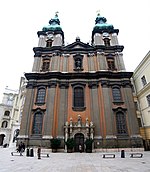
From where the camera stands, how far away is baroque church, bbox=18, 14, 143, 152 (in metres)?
20.9

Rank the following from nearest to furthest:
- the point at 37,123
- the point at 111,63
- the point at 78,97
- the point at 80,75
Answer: the point at 37,123, the point at 78,97, the point at 80,75, the point at 111,63

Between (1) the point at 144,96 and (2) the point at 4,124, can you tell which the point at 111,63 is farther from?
(2) the point at 4,124

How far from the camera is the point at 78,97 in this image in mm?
24297

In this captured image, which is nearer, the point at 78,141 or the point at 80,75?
the point at 78,141

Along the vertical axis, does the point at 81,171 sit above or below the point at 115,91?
below

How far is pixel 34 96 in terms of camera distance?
2439 cm

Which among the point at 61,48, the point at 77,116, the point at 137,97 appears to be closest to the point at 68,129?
the point at 77,116

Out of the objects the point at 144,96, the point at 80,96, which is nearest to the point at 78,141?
the point at 80,96

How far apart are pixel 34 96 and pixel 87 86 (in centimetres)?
895

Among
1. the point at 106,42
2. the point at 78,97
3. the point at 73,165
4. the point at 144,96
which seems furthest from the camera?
the point at 106,42

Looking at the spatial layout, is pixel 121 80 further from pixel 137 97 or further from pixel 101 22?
pixel 101 22

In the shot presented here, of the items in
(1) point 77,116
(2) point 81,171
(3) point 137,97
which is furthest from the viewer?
(3) point 137,97

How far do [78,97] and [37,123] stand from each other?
7542mm

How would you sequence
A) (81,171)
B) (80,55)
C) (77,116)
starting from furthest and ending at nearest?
(80,55) → (77,116) → (81,171)
